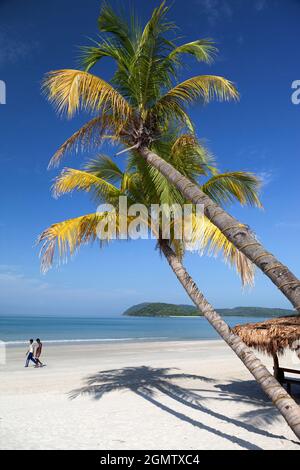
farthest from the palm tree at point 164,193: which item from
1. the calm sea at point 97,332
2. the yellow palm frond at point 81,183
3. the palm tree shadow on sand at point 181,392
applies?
the calm sea at point 97,332

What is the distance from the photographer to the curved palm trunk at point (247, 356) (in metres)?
4.03

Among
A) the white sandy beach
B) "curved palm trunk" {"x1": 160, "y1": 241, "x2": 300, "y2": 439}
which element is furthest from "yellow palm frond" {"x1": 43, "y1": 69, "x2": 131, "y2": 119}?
the white sandy beach

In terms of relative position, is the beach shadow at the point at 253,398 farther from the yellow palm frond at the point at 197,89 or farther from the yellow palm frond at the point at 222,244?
the yellow palm frond at the point at 197,89

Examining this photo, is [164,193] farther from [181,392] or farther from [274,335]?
[181,392]

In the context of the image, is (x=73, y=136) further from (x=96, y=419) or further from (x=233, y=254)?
(x=96, y=419)

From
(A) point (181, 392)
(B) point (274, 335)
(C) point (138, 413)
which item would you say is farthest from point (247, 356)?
(A) point (181, 392)

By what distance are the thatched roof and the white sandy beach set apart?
1391 mm

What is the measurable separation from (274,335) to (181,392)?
378 centimetres

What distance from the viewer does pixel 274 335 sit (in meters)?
7.51

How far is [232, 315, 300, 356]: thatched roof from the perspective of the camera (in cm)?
723

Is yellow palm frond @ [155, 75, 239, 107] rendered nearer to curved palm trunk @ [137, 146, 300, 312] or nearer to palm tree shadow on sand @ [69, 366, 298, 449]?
curved palm trunk @ [137, 146, 300, 312]

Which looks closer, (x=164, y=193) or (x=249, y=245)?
(x=249, y=245)

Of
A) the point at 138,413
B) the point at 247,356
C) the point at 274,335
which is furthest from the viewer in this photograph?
the point at 138,413

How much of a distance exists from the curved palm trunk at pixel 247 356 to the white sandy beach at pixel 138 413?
203 cm
